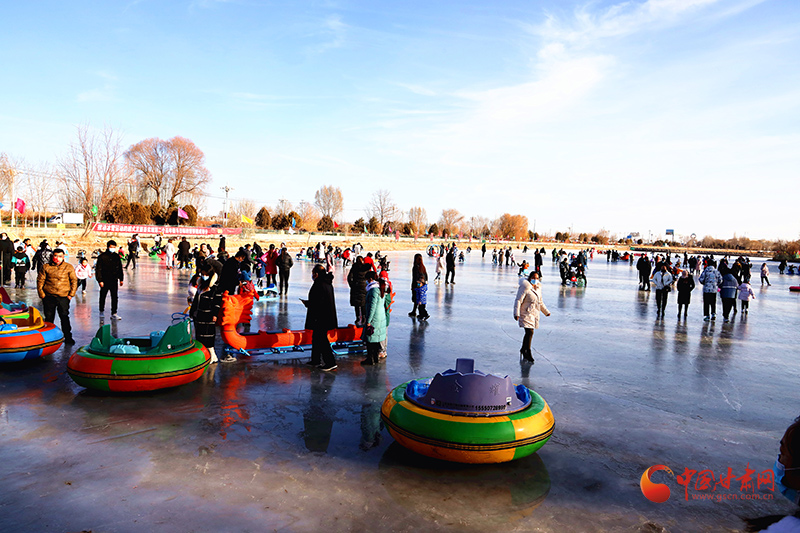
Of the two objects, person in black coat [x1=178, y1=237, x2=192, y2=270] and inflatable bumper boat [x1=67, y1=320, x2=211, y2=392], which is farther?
person in black coat [x1=178, y1=237, x2=192, y2=270]

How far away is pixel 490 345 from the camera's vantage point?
9.88 meters

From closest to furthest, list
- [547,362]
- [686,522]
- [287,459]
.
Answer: [686,522]
[287,459]
[547,362]

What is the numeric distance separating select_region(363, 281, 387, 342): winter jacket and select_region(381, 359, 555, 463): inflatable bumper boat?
9.38 ft

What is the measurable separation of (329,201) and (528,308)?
11405 cm

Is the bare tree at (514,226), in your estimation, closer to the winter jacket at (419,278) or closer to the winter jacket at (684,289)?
the winter jacket at (684,289)

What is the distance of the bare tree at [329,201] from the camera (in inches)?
4700

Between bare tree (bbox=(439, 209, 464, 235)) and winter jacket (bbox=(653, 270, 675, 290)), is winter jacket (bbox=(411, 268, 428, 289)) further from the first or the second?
bare tree (bbox=(439, 209, 464, 235))

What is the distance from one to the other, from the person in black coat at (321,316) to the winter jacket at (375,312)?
56 centimetres

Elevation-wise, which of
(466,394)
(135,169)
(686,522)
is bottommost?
(686,522)

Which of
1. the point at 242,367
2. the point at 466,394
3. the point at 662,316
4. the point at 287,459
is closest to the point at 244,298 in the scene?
the point at 242,367

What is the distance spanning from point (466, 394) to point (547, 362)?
14.8ft

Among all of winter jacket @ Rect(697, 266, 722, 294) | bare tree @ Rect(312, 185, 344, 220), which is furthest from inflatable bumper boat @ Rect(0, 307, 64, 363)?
bare tree @ Rect(312, 185, 344, 220)

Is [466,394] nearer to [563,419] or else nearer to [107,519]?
[563,419]

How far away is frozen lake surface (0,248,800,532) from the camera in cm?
369
